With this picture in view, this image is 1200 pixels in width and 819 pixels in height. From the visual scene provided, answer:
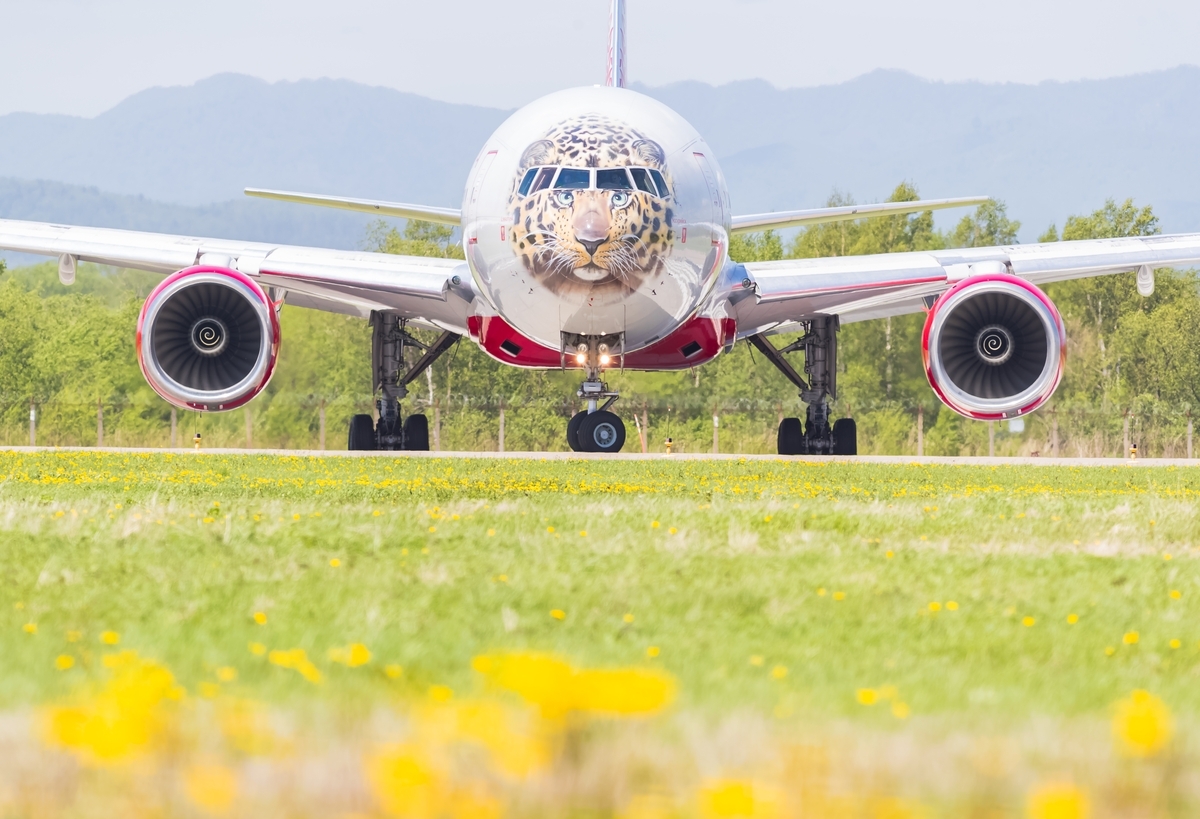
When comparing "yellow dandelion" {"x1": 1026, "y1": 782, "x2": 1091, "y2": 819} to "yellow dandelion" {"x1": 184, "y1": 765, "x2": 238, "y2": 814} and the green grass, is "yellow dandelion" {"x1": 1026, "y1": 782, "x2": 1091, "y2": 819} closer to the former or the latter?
the green grass

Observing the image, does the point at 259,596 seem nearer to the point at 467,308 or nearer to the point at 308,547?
the point at 308,547

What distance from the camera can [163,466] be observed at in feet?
56.2

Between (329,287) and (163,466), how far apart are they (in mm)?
4986

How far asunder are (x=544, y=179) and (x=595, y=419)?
15.7ft

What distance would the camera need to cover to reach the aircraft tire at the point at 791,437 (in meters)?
24.6

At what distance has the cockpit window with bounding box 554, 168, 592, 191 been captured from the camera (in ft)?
55.5

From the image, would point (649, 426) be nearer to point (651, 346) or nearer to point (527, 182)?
point (651, 346)

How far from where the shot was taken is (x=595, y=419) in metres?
21.0

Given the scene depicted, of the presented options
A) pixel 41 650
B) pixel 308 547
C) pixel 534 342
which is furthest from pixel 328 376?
pixel 41 650

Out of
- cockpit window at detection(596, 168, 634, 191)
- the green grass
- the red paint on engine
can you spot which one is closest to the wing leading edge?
the red paint on engine

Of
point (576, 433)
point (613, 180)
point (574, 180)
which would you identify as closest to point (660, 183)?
point (613, 180)

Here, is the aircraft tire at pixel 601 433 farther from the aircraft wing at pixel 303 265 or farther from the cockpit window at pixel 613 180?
the cockpit window at pixel 613 180

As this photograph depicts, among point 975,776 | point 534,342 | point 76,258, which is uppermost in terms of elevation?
point 76,258

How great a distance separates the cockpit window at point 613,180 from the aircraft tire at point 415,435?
27.1 ft
